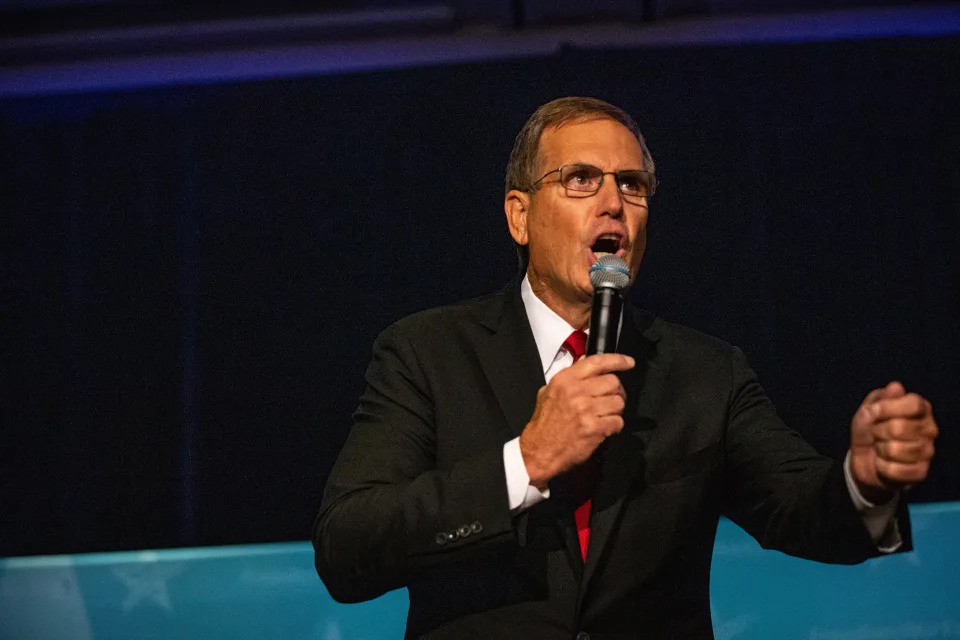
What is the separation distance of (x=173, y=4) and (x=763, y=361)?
252cm

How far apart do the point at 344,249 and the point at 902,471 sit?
7.55 ft

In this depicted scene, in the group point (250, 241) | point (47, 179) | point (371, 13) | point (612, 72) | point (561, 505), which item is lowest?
point (561, 505)

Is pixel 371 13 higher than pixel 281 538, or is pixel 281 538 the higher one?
pixel 371 13

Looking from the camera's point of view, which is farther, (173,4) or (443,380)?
(173,4)

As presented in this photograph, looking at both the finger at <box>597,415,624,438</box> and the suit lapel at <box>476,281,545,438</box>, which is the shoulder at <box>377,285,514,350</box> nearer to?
the suit lapel at <box>476,281,545,438</box>

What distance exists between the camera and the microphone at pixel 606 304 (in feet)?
4.16

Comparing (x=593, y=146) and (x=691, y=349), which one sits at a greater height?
(x=593, y=146)

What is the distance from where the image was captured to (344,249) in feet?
10.2

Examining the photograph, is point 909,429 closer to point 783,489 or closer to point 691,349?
point 783,489

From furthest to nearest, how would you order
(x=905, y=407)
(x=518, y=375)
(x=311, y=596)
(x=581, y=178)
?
(x=311, y=596) → (x=581, y=178) → (x=518, y=375) → (x=905, y=407)

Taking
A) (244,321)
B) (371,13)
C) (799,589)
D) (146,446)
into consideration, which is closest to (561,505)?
(799,589)

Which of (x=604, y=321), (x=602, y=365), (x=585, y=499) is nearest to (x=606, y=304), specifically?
(x=604, y=321)

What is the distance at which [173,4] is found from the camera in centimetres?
331

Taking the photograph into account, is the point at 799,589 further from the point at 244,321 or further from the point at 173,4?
the point at 173,4
